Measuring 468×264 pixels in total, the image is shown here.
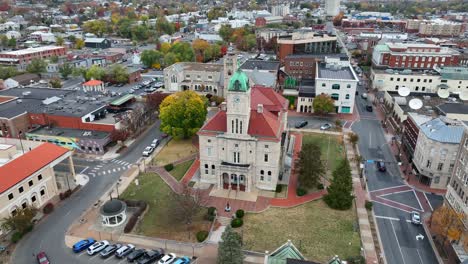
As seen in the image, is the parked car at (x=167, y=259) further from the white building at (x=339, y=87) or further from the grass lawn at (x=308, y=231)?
the white building at (x=339, y=87)

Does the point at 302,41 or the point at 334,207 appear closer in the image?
the point at 334,207

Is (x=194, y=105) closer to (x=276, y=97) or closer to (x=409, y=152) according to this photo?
(x=276, y=97)

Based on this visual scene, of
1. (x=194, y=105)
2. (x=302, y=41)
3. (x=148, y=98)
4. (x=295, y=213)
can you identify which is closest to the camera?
(x=295, y=213)

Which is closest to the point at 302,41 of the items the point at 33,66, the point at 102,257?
the point at 33,66

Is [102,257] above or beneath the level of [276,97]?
beneath

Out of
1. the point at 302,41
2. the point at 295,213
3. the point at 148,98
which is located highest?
the point at 302,41

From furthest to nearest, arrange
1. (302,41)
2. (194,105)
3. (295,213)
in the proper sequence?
(302,41)
(194,105)
(295,213)
